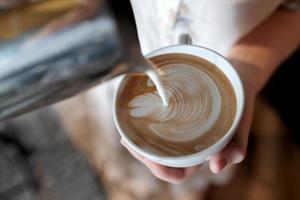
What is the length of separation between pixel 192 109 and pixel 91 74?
0.21m

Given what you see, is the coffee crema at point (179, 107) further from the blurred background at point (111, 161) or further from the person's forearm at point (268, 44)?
the blurred background at point (111, 161)

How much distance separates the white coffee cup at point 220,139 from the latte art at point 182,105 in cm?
2

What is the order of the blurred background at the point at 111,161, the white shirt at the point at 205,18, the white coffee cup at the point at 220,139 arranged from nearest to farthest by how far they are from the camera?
1. the white coffee cup at the point at 220,139
2. the white shirt at the point at 205,18
3. the blurred background at the point at 111,161

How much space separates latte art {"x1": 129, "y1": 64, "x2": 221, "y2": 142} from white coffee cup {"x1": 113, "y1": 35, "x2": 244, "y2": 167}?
19 millimetres

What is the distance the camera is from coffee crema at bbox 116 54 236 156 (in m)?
0.52

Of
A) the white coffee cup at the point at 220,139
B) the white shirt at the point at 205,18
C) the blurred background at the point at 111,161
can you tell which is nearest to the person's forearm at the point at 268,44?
the white shirt at the point at 205,18

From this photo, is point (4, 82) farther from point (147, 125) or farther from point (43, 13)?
point (147, 125)

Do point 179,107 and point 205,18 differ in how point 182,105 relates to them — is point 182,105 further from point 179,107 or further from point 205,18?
point 205,18

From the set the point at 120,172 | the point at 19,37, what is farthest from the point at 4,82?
the point at 120,172

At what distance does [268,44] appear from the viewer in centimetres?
72

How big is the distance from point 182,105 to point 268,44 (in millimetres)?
246

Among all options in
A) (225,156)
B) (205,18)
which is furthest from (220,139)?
(205,18)

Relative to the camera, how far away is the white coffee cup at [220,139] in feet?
1.63

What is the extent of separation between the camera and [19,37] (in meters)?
0.32
